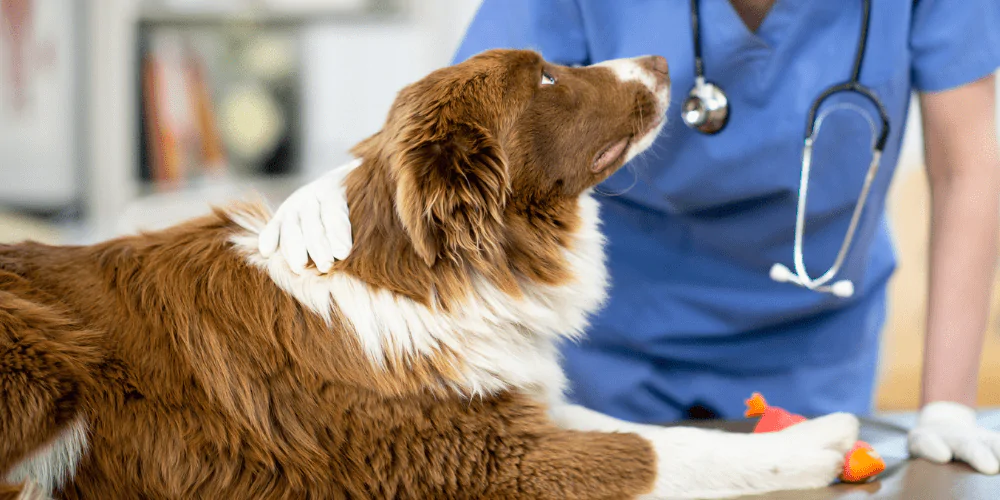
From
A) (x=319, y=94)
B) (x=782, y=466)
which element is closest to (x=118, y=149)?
(x=319, y=94)

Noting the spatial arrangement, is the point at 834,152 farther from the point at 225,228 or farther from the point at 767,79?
the point at 225,228

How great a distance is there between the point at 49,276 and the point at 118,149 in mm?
2641

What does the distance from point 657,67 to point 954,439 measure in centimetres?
75

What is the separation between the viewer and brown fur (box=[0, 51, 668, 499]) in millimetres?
1025

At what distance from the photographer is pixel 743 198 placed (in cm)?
164

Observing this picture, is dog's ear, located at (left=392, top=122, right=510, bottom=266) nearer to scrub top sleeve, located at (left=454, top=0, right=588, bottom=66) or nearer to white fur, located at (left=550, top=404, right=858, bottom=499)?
white fur, located at (left=550, top=404, right=858, bottom=499)

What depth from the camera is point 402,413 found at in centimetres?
109

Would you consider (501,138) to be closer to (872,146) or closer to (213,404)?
(213,404)

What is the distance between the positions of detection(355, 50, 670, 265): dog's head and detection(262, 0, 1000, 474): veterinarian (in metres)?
0.22

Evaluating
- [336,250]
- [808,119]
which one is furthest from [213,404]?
[808,119]

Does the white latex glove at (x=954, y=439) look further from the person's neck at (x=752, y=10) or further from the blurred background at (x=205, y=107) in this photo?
the blurred background at (x=205, y=107)

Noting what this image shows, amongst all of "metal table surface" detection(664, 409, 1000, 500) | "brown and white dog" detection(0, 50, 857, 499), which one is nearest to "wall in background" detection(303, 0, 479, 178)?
"brown and white dog" detection(0, 50, 857, 499)

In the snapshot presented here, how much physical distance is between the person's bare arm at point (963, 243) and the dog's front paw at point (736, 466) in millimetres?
453

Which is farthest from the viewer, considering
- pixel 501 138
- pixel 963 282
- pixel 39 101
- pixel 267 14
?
pixel 267 14
